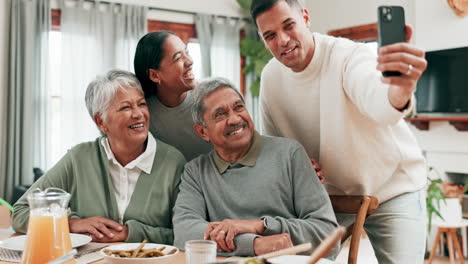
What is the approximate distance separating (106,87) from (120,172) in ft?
1.02

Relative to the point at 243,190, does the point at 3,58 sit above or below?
above

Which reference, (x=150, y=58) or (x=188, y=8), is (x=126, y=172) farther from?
(x=188, y=8)

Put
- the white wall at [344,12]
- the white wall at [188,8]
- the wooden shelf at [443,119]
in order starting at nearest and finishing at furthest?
the wooden shelf at [443,119] < the white wall at [344,12] < the white wall at [188,8]

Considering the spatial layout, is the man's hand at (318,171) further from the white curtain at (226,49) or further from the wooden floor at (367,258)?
→ the white curtain at (226,49)

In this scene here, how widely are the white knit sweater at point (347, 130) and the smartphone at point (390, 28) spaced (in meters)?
0.40

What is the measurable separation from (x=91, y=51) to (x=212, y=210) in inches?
176

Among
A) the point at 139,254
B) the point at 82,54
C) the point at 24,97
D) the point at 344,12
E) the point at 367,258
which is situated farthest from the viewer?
the point at 344,12

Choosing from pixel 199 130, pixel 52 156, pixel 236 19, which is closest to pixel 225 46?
pixel 236 19

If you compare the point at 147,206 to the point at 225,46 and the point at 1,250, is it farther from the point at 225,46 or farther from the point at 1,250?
the point at 225,46

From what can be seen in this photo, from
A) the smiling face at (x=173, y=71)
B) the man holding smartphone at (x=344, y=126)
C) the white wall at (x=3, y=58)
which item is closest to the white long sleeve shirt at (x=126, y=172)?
the smiling face at (x=173, y=71)

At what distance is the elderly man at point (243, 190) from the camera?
1.57 meters

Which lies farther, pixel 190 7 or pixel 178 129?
pixel 190 7

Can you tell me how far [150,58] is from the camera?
2.28 metres

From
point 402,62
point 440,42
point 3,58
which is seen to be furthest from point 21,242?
point 440,42
